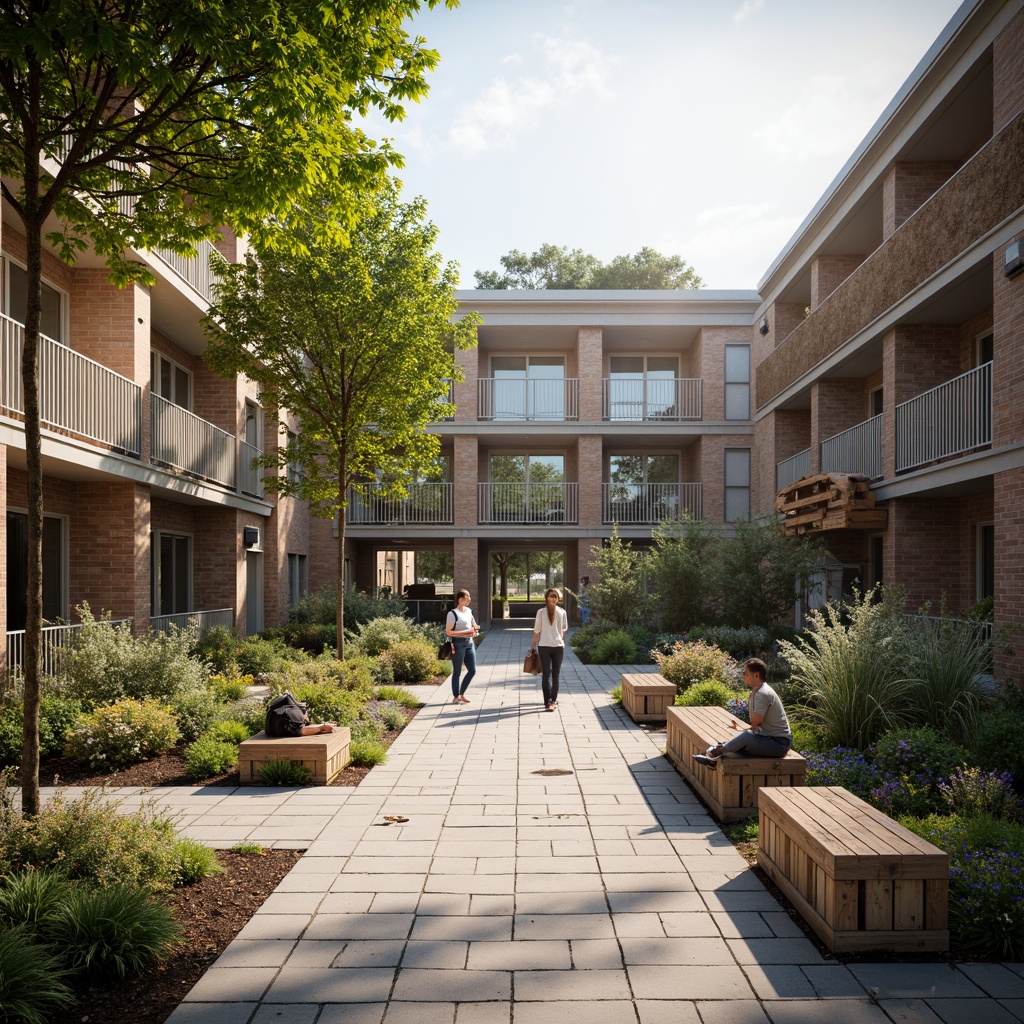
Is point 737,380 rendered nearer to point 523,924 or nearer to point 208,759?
point 208,759

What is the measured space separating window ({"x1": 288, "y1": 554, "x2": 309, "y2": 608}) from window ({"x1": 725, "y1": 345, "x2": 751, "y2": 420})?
1423 cm

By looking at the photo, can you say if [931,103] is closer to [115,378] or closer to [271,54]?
[271,54]

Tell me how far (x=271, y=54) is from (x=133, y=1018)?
544 centimetres

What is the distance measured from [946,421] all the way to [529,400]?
15024mm

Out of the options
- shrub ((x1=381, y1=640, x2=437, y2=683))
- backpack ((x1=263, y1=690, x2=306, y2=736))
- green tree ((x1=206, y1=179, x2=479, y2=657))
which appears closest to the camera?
backpack ((x1=263, y1=690, x2=306, y2=736))

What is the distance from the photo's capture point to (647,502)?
26.7 meters

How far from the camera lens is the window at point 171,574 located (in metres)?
16.1

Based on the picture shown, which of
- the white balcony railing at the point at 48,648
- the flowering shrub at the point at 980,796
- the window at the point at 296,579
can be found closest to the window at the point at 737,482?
the window at the point at 296,579

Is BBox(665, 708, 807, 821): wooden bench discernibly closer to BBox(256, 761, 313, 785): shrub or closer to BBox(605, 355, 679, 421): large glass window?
BBox(256, 761, 313, 785): shrub

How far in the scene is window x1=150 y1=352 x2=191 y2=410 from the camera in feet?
55.4

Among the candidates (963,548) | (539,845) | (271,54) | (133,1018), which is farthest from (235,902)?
(963,548)

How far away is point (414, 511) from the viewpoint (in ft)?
86.3

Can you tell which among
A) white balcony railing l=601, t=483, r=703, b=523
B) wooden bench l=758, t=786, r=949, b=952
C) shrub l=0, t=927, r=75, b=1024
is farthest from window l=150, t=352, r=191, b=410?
wooden bench l=758, t=786, r=949, b=952

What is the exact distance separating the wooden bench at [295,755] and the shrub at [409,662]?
652 cm
